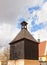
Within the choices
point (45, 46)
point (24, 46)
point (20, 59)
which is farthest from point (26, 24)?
point (45, 46)

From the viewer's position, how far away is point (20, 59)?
2780 centimetres

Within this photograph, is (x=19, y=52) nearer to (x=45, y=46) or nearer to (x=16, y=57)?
(x=16, y=57)

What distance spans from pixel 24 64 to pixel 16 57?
2.75 metres

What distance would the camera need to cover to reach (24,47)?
28.0 meters

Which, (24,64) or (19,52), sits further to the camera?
(19,52)

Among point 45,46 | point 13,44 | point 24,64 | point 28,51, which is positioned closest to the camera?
point 24,64

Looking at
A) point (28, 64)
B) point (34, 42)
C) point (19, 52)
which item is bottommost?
Result: point (28, 64)

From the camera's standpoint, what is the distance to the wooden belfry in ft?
92.3

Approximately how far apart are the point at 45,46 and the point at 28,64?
19.6m

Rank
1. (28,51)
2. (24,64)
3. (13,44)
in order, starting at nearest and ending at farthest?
(24,64)
(28,51)
(13,44)

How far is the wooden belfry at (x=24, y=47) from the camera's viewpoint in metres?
28.1

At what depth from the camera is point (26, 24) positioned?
104ft

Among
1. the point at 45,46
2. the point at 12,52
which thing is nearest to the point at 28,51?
the point at 12,52

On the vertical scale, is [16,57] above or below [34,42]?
below
